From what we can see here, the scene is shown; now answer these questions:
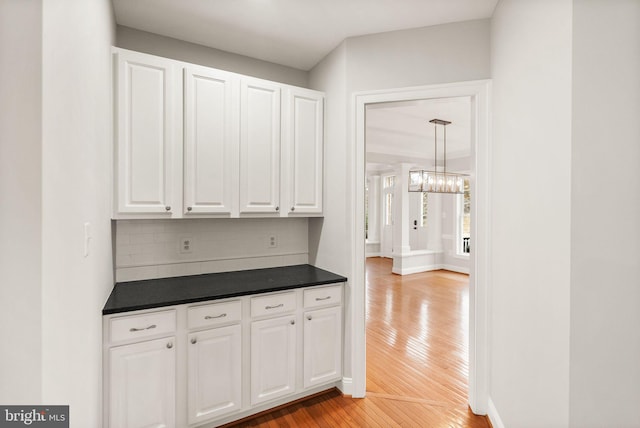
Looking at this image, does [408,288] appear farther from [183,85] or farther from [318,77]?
[183,85]

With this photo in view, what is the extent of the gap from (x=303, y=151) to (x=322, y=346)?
1543 millimetres

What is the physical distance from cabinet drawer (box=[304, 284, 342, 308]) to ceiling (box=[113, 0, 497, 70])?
6.33ft

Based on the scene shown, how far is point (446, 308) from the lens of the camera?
456 cm

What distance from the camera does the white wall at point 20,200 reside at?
0.68 metres

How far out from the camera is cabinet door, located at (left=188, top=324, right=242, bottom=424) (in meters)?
1.87

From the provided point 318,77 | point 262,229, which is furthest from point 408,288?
point 318,77

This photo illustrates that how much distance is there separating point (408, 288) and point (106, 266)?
198 inches

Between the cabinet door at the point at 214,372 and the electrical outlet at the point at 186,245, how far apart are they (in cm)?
74

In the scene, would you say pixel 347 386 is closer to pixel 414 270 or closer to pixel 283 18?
pixel 283 18

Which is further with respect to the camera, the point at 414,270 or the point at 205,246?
the point at 414,270

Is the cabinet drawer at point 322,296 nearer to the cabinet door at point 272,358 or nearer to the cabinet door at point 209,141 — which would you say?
the cabinet door at point 272,358

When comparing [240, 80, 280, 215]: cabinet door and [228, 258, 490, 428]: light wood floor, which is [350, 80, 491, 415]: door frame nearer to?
[228, 258, 490, 428]: light wood floor
